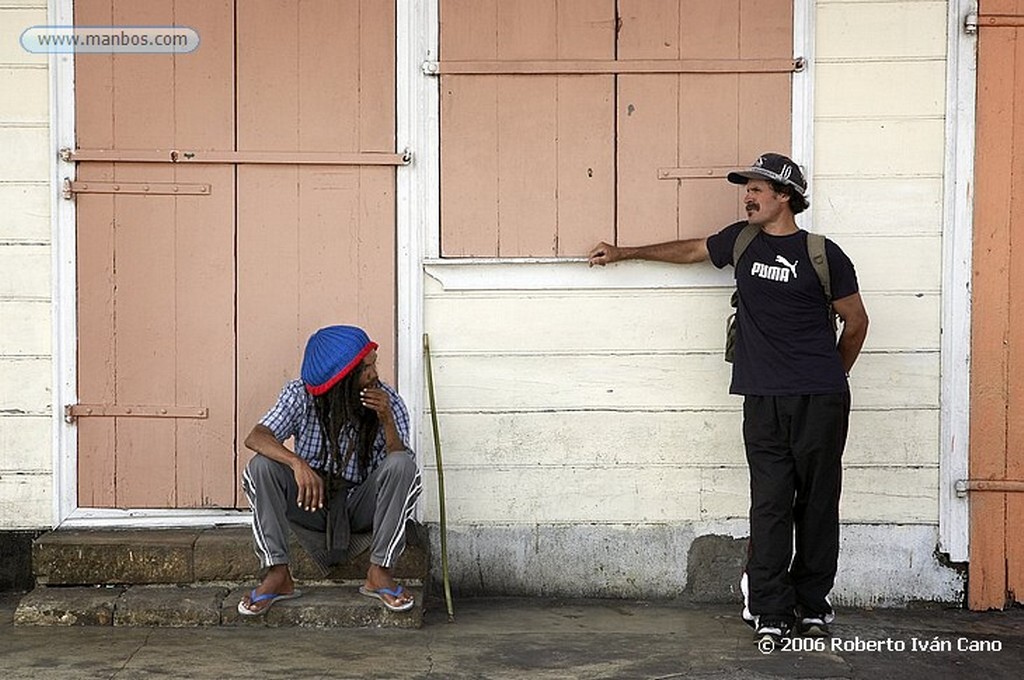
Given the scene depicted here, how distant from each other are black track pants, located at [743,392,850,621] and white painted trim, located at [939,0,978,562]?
67cm

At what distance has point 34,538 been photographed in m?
5.75

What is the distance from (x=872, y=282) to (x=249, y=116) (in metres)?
2.58

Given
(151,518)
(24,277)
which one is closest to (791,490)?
(151,518)

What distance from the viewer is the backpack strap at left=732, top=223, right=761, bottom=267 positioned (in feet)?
17.5

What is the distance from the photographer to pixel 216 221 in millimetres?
5715

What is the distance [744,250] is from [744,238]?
0.05 m

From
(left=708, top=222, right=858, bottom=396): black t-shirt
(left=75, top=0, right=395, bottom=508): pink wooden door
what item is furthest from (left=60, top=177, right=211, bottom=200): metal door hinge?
(left=708, top=222, right=858, bottom=396): black t-shirt

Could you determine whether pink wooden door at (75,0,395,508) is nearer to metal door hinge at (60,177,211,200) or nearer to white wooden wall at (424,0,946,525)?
metal door hinge at (60,177,211,200)

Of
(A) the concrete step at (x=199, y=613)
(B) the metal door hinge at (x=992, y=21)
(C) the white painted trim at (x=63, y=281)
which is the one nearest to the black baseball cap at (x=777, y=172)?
(B) the metal door hinge at (x=992, y=21)

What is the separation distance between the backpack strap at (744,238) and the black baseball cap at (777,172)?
0.20m

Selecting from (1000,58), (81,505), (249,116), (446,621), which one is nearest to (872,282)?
(1000,58)

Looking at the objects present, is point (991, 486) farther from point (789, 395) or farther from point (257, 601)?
point (257, 601)

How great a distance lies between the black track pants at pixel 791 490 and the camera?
520 centimetres

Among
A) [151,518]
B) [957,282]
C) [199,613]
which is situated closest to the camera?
[199,613]
